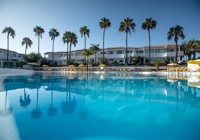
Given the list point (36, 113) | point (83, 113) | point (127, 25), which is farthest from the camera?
point (127, 25)

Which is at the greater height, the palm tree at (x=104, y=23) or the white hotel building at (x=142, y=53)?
the palm tree at (x=104, y=23)

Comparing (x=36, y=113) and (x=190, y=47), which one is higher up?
(x=190, y=47)

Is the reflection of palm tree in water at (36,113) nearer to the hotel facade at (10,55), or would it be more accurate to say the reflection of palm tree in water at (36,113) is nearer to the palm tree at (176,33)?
the palm tree at (176,33)

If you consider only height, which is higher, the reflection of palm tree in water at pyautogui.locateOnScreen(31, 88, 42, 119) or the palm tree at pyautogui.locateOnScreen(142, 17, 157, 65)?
the palm tree at pyautogui.locateOnScreen(142, 17, 157, 65)

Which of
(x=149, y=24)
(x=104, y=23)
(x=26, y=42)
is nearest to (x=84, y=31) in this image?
(x=104, y=23)

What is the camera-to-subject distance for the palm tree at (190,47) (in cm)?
4394

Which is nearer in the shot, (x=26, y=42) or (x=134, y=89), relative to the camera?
(x=134, y=89)

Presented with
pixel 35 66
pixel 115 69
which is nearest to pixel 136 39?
pixel 115 69

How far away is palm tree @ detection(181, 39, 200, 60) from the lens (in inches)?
1730

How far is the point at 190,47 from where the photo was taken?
44.4m

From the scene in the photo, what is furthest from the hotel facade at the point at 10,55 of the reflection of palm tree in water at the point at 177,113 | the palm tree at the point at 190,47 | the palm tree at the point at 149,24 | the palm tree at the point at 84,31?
the palm tree at the point at 190,47

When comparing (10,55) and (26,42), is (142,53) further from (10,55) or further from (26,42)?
(10,55)

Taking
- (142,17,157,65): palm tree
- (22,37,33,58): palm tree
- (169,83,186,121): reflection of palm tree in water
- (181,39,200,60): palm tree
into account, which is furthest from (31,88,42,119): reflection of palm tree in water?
(22,37,33,58): palm tree

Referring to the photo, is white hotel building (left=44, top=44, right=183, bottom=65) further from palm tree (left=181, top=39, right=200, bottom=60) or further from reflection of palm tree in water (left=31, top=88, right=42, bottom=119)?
reflection of palm tree in water (left=31, top=88, right=42, bottom=119)
